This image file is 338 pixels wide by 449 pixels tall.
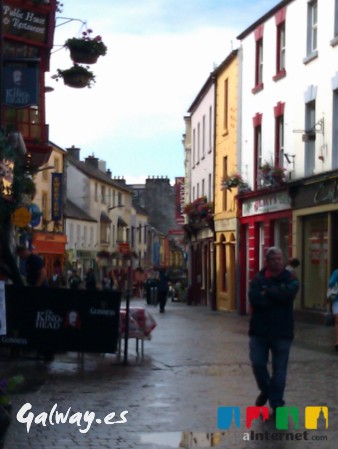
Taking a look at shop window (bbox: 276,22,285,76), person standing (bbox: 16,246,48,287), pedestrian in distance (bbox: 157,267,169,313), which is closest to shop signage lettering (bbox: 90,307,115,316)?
person standing (bbox: 16,246,48,287)

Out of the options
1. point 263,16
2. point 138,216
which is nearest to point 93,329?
point 263,16

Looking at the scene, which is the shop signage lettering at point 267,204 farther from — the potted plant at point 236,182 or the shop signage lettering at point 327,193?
the shop signage lettering at point 327,193

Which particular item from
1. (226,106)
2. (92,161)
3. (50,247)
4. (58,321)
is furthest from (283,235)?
(92,161)

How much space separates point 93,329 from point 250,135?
20802 millimetres

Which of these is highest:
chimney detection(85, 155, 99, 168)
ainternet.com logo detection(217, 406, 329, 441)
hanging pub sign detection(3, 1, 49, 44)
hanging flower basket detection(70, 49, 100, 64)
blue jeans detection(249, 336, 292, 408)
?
chimney detection(85, 155, 99, 168)

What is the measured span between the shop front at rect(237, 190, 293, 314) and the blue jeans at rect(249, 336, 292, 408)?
19944 mm

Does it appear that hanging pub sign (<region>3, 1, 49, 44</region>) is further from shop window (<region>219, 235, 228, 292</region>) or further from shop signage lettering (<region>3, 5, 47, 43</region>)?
shop window (<region>219, 235, 228, 292</region>)

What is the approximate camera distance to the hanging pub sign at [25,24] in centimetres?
2148

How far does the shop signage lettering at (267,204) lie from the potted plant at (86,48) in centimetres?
1388

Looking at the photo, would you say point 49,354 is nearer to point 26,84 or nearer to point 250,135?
point 26,84

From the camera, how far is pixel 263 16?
1339 inches

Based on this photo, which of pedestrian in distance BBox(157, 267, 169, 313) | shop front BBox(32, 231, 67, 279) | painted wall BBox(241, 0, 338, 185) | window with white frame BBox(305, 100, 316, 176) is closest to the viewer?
painted wall BBox(241, 0, 338, 185)

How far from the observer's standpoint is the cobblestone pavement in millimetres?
9531

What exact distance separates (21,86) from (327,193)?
11.2m
